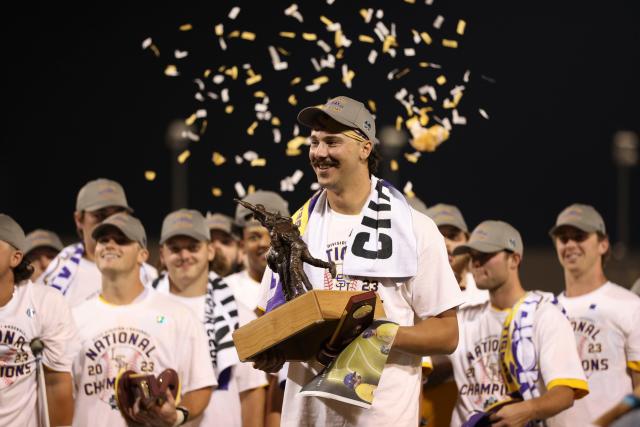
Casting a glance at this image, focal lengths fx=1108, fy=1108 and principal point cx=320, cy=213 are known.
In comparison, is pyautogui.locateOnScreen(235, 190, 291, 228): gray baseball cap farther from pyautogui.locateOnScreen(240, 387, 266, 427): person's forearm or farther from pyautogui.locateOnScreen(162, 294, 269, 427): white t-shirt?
pyautogui.locateOnScreen(240, 387, 266, 427): person's forearm

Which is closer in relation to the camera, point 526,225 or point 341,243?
point 341,243

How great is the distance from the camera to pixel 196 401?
701 centimetres

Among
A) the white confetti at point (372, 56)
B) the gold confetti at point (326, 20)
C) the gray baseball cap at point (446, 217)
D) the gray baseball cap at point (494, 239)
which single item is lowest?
the gray baseball cap at point (494, 239)

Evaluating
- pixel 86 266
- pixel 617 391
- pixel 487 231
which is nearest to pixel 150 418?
pixel 86 266

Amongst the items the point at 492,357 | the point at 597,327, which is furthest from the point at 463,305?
the point at 597,327

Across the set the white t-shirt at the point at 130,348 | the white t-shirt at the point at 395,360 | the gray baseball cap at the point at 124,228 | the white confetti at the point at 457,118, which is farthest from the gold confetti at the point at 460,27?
the white t-shirt at the point at 395,360

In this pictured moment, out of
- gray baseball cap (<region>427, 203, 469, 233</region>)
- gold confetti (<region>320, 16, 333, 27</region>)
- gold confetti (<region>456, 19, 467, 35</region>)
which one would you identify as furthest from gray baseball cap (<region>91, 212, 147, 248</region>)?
gold confetti (<region>456, 19, 467, 35</region>)

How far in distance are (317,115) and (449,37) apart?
3177 mm

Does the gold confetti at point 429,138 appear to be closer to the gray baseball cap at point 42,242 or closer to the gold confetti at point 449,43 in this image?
the gold confetti at point 449,43

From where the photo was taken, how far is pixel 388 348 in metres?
4.75

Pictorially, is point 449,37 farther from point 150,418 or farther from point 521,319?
point 150,418

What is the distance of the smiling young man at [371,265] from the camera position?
502 centimetres

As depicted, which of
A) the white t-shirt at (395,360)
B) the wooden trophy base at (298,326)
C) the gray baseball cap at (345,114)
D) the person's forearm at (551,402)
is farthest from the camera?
the person's forearm at (551,402)

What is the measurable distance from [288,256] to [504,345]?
2.56m
